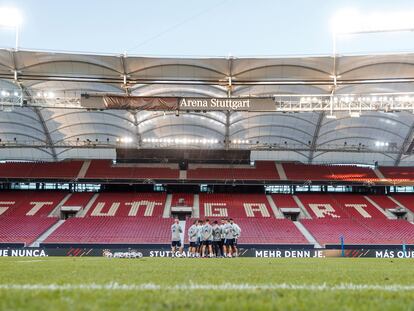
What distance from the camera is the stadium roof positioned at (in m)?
28.6

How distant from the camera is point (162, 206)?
42.2 metres

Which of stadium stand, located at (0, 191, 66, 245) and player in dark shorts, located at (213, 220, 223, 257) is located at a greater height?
player in dark shorts, located at (213, 220, 223, 257)

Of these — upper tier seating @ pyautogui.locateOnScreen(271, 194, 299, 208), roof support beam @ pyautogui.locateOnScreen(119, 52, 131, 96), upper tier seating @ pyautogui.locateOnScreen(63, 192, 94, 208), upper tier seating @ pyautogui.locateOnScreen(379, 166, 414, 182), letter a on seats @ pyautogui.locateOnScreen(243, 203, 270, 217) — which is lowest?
letter a on seats @ pyautogui.locateOnScreen(243, 203, 270, 217)

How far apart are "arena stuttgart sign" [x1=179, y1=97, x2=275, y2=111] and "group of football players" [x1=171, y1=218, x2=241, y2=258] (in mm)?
8149

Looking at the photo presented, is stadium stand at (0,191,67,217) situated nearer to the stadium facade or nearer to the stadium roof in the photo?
the stadium facade

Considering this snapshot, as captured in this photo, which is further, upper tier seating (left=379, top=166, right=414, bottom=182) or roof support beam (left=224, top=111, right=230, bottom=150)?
upper tier seating (left=379, top=166, right=414, bottom=182)

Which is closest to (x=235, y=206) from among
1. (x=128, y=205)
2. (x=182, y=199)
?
(x=182, y=199)

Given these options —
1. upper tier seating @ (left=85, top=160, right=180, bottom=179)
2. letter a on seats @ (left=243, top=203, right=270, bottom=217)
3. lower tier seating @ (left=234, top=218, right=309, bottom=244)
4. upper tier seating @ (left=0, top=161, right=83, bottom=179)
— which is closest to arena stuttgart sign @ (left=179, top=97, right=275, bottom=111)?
lower tier seating @ (left=234, top=218, right=309, bottom=244)

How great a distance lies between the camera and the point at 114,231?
35500 mm

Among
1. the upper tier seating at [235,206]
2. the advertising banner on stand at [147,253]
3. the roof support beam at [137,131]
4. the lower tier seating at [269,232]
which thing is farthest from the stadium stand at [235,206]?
the advertising banner on stand at [147,253]

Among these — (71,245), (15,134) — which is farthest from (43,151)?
(71,245)

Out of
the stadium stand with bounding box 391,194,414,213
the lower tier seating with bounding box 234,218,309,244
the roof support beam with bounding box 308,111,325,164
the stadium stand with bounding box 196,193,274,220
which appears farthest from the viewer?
the stadium stand with bounding box 391,194,414,213

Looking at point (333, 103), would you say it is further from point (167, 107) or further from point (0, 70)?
point (0, 70)

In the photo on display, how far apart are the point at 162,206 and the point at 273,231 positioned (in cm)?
1111
